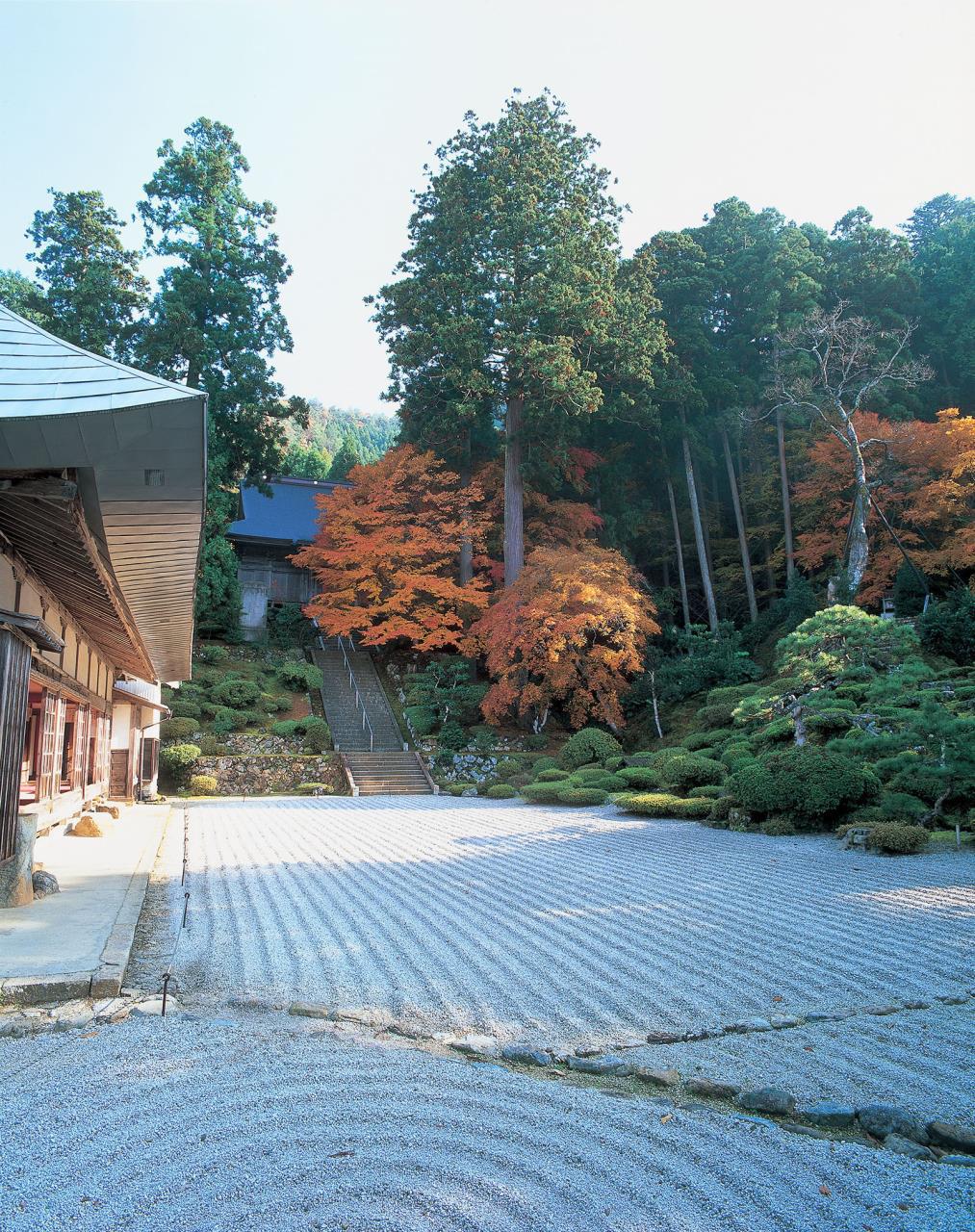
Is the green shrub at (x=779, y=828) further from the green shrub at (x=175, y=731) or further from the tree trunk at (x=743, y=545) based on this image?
the green shrub at (x=175, y=731)

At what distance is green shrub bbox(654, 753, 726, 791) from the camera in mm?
13516

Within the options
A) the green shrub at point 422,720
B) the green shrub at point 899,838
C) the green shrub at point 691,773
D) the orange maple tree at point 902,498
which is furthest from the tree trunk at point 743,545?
the green shrub at point 899,838

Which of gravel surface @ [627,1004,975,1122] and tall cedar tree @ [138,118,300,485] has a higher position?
tall cedar tree @ [138,118,300,485]

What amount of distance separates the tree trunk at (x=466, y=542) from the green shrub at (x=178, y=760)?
30.9 ft

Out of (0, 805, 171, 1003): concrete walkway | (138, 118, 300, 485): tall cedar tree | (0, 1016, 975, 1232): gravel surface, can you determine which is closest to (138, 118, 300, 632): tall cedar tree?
(138, 118, 300, 485): tall cedar tree

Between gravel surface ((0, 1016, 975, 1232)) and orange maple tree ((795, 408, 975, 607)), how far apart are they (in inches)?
705

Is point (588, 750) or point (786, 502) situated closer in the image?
point (588, 750)

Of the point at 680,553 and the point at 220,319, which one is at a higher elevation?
the point at 220,319

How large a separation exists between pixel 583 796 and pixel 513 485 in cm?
1112

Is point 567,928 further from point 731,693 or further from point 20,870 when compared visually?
point 731,693

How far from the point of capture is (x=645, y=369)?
74.1 ft

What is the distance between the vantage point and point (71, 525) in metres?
Answer: 4.86

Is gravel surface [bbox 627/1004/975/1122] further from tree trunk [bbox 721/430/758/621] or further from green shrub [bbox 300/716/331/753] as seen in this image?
tree trunk [bbox 721/430/758/621]

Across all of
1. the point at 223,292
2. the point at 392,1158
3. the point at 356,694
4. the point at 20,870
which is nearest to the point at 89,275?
the point at 223,292
